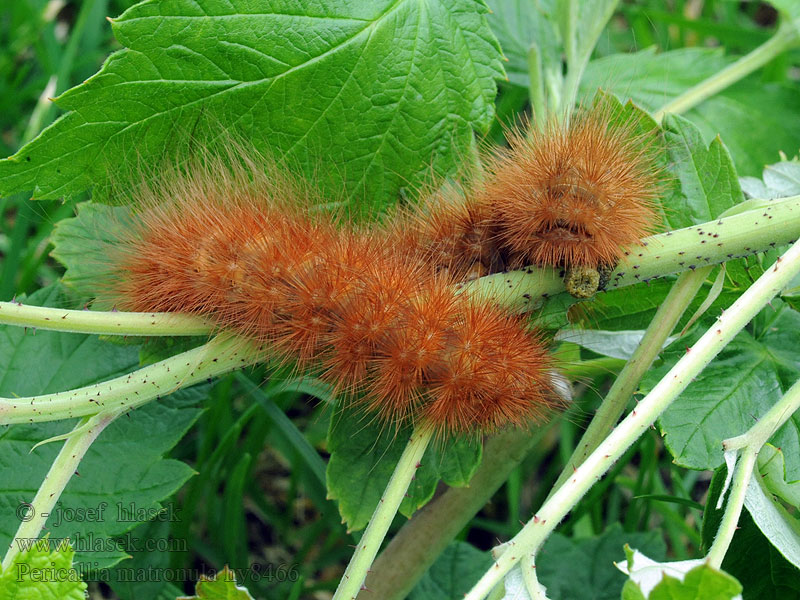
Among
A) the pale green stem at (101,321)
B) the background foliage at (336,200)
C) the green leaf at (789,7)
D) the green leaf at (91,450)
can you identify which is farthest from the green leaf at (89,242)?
the green leaf at (789,7)

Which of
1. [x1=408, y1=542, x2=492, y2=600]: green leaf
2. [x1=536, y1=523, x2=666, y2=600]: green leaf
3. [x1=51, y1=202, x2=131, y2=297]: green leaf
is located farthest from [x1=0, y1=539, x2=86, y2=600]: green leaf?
[x1=536, y1=523, x2=666, y2=600]: green leaf

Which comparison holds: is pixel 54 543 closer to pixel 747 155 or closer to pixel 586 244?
pixel 586 244

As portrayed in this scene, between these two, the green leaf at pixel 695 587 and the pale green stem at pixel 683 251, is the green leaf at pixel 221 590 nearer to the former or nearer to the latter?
the green leaf at pixel 695 587

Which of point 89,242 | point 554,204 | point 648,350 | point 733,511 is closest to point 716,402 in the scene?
point 648,350

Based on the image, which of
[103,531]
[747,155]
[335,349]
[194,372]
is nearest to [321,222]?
[335,349]

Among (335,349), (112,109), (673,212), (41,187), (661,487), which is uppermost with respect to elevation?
(112,109)

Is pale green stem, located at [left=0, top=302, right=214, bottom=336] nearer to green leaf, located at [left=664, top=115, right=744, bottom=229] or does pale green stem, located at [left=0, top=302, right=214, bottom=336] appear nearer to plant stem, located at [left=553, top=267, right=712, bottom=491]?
plant stem, located at [left=553, top=267, right=712, bottom=491]

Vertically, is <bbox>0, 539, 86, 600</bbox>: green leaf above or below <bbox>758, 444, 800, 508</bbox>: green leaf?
above
